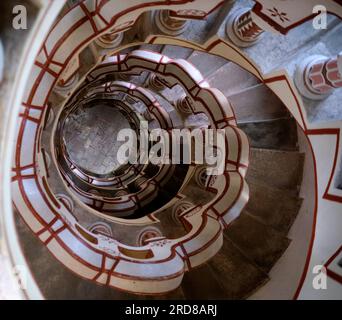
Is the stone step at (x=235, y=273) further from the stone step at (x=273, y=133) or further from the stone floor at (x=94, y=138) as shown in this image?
the stone floor at (x=94, y=138)

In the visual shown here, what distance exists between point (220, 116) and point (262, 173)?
1301 millimetres

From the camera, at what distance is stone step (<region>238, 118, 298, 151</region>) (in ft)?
16.3

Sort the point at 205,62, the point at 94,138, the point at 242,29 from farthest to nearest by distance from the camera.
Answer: the point at 94,138, the point at 205,62, the point at 242,29

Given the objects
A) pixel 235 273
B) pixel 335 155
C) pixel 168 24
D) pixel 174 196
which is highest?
pixel 168 24

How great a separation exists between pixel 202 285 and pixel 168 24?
12.6 feet

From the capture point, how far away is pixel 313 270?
3682 mm

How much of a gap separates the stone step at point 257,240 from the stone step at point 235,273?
103mm

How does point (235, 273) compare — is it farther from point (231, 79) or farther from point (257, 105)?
point (231, 79)

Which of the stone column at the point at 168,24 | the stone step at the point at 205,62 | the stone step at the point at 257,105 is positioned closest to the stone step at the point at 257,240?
the stone step at the point at 257,105

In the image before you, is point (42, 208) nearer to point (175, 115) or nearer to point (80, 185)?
point (80, 185)

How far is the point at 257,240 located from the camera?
4859 millimetres

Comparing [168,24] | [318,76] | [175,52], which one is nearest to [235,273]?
[318,76]

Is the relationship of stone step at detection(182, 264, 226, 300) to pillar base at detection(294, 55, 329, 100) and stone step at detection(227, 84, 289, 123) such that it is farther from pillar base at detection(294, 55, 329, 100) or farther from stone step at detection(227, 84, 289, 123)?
A: pillar base at detection(294, 55, 329, 100)
